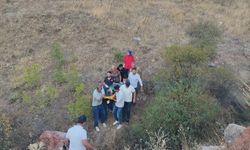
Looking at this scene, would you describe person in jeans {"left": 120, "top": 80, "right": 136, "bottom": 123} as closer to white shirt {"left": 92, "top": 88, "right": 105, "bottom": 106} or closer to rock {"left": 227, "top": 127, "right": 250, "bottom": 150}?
white shirt {"left": 92, "top": 88, "right": 105, "bottom": 106}

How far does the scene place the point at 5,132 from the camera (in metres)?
14.0

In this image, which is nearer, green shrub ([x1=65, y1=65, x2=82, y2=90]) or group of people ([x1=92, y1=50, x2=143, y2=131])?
group of people ([x1=92, y1=50, x2=143, y2=131])

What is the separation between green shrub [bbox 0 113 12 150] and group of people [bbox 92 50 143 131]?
→ 2.40m

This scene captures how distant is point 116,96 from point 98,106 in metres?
0.58

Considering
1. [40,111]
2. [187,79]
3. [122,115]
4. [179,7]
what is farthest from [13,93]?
[179,7]

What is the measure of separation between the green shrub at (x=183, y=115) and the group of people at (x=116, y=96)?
701mm

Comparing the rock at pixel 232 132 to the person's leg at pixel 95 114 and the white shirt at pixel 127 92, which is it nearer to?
the white shirt at pixel 127 92

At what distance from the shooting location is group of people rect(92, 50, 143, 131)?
43.7 feet

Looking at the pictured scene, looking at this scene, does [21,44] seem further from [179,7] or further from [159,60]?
[179,7]

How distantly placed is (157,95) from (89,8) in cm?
754

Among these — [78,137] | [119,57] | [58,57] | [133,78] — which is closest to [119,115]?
[133,78]

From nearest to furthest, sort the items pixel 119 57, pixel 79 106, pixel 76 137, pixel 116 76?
pixel 76 137, pixel 116 76, pixel 79 106, pixel 119 57

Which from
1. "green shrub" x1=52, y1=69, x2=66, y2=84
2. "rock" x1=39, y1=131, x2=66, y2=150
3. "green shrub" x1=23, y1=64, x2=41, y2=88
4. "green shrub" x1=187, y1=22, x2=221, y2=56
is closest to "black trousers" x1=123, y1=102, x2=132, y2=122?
"rock" x1=39, y1=131, x2=66, y2=150

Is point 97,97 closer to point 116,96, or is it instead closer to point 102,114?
point 116,96
